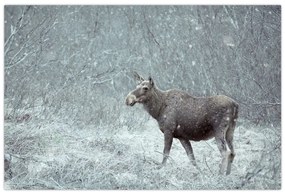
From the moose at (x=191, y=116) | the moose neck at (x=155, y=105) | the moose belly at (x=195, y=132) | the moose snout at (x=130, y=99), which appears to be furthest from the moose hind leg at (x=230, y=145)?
Result: the moose snout at (x=130, y=99)

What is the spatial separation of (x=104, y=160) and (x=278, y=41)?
12.8ft

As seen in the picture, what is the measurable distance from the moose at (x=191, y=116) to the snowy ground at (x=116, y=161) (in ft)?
1.15

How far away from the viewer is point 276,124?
10062mm

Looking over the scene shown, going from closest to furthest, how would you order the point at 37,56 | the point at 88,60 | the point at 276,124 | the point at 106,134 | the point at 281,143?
the point at 281,143 → the point at 276,124 → the point at 106,134 → the point at 37,56 → the point at 88,60

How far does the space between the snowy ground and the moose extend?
1.15ft

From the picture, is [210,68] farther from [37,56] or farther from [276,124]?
[37,56]

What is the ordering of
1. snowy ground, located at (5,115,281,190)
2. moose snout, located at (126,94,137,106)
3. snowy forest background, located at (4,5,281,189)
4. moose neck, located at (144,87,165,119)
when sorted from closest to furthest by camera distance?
snowy ground, located at (5,115,281,190)
snowy forest background, located at (4,5,281,189)
moose snout, located at (126,94,137,106)
moose neck, located at (144,87,165,119)

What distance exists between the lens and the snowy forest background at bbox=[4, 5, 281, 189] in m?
8.84

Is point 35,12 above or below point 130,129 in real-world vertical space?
above

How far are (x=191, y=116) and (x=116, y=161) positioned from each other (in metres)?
1.40

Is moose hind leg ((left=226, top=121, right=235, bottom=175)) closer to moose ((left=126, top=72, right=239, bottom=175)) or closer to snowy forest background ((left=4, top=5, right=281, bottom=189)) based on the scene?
moose ((left=126, top=72, right=239, bottom=175))

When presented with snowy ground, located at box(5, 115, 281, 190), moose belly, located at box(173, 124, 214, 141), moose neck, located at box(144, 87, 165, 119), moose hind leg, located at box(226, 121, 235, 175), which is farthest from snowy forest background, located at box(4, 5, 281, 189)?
moose neck, located at box(144, 87, 165, 119)

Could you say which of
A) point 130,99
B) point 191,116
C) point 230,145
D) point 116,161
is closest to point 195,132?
point 191,116

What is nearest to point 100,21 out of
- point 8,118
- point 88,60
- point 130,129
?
point 88,60
